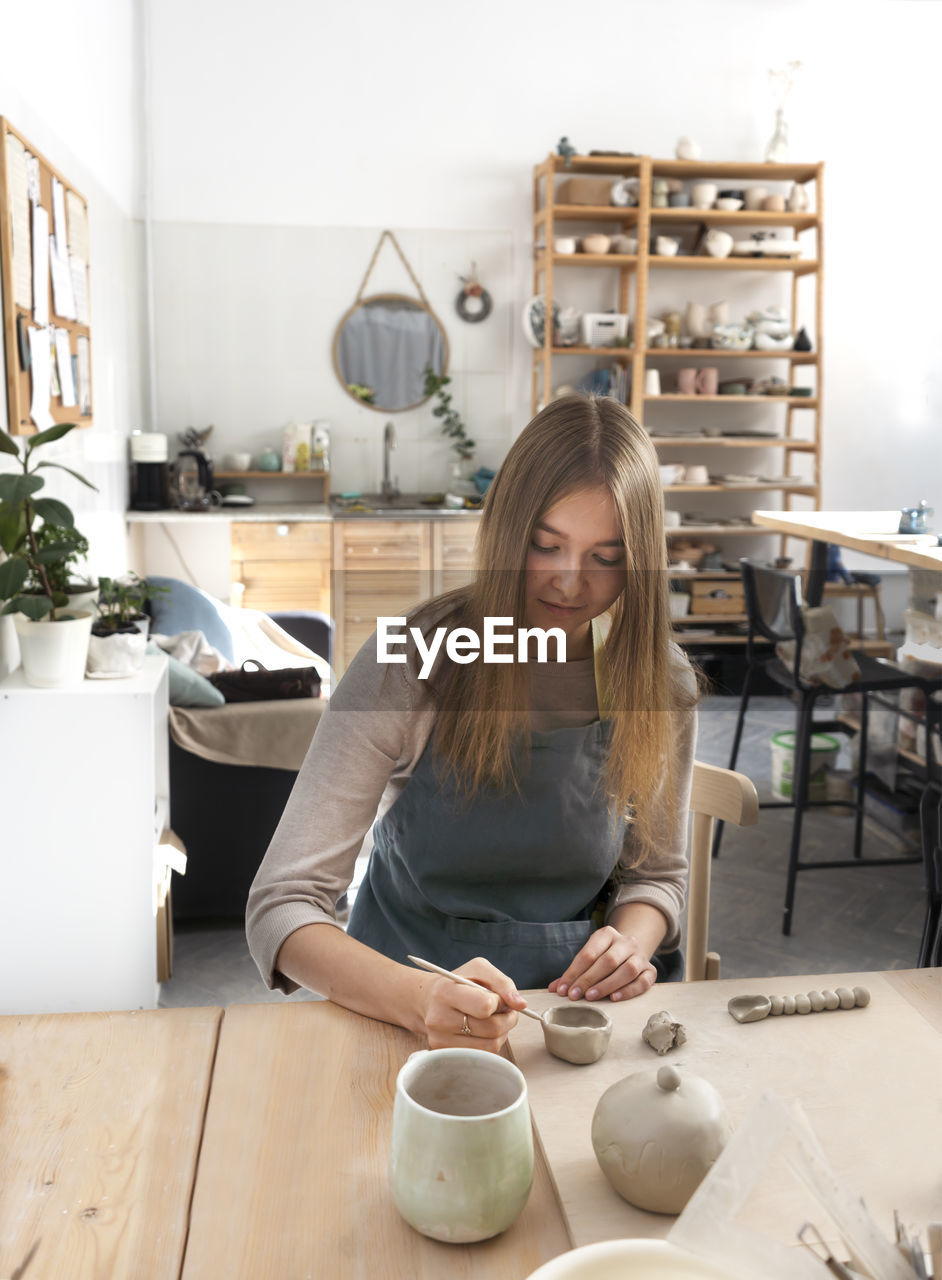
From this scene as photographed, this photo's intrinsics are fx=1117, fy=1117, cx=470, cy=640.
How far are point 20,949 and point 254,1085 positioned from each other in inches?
63.4

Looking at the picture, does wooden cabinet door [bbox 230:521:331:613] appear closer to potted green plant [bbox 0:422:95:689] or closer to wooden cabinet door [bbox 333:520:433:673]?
wooden cabinet door [bbox 333:520:433:673]

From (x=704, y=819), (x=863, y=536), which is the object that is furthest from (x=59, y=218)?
(x=704, y=819)

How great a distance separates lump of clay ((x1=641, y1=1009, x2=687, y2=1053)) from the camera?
3.14 feet

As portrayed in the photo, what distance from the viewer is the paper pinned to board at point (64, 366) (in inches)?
121

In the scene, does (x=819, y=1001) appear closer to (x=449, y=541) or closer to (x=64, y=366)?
(x=64, y=366)

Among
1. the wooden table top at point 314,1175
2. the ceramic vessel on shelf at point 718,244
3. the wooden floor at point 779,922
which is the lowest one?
the wooden floor at point 779,922

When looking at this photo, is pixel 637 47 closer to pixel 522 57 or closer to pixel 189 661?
pixel 522 57

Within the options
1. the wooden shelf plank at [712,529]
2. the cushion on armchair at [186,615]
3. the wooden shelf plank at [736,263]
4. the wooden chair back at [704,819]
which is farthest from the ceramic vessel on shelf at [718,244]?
the wooden chair back at [704,819]

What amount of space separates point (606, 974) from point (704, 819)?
48 cm

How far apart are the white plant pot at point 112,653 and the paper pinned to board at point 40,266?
0.94 meters

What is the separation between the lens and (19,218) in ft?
8.46

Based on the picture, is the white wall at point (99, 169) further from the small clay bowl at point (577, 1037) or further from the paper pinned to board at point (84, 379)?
the small clay bowl at point (577, 1037)

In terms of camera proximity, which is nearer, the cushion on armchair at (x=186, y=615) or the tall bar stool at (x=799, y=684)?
the tall bar stool at (x=799, y=684)

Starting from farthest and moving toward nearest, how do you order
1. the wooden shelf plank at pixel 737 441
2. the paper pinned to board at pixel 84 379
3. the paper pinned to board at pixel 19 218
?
the wooden shelf plank at pixel 737 441
the paper pinned to board at pixel 84 379
the paper pinned to board at pixel 19 218
